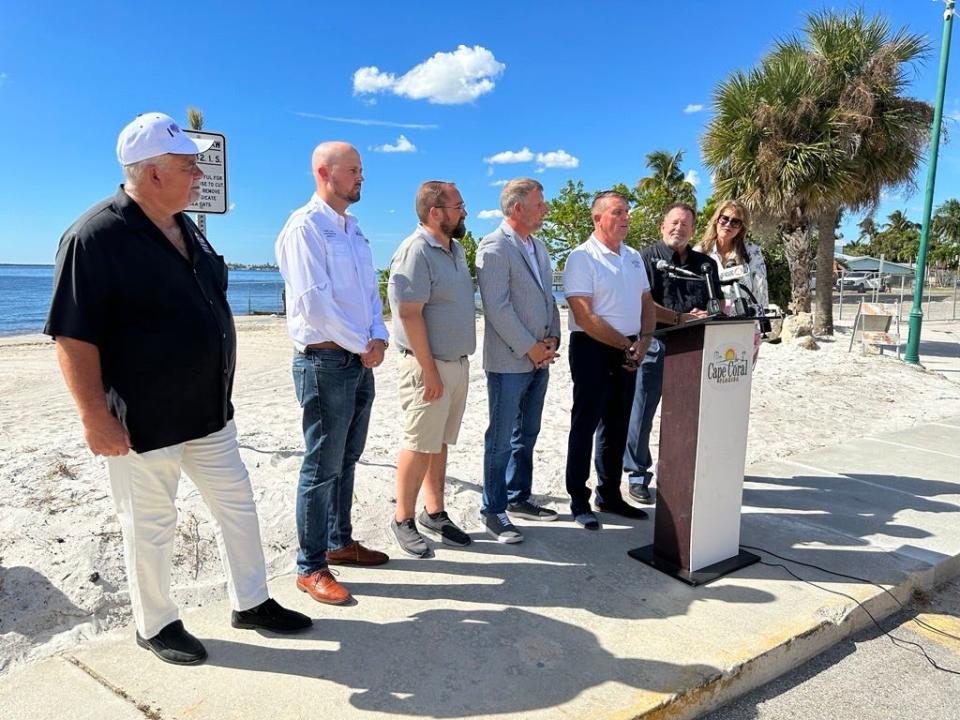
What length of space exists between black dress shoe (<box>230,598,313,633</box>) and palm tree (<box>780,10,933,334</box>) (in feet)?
45.9

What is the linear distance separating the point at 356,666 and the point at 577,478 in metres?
1.99

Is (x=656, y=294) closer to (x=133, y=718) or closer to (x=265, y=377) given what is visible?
(x=133, y=718)

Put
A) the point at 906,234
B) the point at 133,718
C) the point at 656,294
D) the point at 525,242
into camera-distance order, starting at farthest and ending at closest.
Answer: the point at 906,234 → the point at 656,294 → the point at 525,242 → the point at 133,718

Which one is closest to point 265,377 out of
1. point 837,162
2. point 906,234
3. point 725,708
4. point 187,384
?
point 187,384

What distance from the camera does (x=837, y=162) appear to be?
13531 mm

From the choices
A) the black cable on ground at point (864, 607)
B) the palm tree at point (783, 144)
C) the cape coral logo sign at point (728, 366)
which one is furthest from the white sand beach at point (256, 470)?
the palm tree at point (783, 144)

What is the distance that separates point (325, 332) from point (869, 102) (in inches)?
562

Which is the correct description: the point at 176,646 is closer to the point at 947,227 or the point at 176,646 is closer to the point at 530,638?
the point at 530,638

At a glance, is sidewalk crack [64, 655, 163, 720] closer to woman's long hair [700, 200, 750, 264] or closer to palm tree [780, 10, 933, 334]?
woman's long hair [700, 200, 750, 264]

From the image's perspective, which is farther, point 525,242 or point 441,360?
point 525,242

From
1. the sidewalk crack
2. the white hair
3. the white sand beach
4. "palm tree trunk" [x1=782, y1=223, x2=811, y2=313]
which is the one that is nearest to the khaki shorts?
the white sand beach

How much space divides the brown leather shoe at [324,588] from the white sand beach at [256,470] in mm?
438

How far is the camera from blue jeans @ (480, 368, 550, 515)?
4004mm

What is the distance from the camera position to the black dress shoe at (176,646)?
2.63 metres
